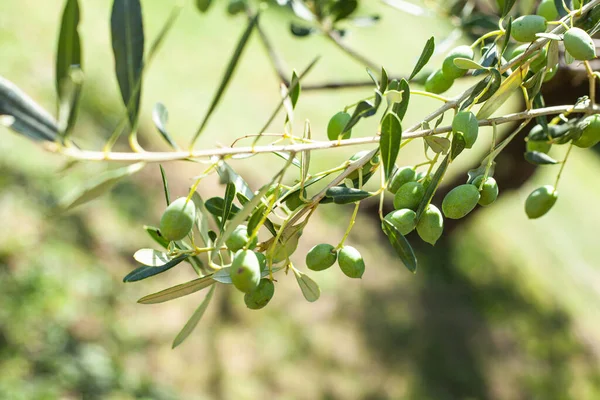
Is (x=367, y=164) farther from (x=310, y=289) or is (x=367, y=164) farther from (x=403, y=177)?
(x=310, y=289)

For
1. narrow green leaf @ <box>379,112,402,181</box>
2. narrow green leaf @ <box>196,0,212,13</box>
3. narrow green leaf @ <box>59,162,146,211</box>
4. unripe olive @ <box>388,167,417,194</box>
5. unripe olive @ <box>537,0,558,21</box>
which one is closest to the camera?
narrow green leaf @ <box>59,162,146,211</box>

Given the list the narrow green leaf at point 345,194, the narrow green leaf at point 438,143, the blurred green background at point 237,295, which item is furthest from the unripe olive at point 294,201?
the blurred green background at point 237,295

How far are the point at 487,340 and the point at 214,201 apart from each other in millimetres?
2494

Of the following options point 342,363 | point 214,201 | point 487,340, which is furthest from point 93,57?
point 214,201

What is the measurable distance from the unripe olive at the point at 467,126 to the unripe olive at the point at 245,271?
22cm

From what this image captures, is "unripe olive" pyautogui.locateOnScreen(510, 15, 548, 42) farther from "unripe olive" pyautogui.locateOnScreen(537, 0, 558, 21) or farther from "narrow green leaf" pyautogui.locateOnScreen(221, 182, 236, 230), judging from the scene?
"narrow green leaf" pyautogui.locateOnScreen(221, 182, 236, 230)

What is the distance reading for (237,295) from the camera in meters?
2.42

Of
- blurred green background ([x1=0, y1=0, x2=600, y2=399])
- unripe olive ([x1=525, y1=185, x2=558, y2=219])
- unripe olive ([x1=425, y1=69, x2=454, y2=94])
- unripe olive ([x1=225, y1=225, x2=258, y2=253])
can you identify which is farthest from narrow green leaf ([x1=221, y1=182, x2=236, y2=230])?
blurred green background ([x1=0, y1=0, x2=600, y2=399])

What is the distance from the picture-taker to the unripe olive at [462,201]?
56 cm

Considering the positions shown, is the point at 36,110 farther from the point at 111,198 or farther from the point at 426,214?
the point at 111,198

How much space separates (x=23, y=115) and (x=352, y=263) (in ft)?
1.05

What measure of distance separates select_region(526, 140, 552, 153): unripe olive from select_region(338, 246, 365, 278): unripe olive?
0.27 meters

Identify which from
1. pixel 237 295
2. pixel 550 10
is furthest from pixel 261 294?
pixel 237 295

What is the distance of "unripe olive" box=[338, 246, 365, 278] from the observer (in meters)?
0.57
